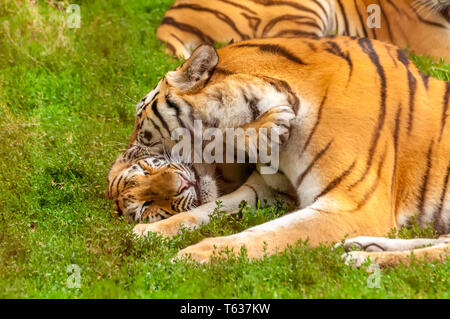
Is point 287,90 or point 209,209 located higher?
point 287,90

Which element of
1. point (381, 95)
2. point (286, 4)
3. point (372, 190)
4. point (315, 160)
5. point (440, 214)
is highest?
point (286, 4)

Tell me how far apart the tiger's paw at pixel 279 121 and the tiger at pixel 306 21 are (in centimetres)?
249

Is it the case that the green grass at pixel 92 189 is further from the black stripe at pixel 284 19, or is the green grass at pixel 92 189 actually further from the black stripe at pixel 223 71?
the black stripe at pixel 284 19

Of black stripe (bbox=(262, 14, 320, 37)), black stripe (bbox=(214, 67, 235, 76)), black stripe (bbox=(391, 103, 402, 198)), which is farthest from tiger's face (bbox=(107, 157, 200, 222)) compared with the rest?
black stripe (bbox=(262, 14, 320, 37))

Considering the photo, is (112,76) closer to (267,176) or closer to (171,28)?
(171,28)

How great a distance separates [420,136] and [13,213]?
7.10ft

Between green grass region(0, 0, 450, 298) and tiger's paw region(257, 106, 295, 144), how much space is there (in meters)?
0.49

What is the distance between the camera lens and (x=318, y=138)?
3701 millimetres

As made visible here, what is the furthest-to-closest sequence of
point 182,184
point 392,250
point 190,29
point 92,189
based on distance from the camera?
point 190,29 → point 92,189 → point 182,184 → point 392,250

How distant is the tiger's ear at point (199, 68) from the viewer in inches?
154

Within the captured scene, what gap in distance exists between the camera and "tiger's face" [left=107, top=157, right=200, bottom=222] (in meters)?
4.01

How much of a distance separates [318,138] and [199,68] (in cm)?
72

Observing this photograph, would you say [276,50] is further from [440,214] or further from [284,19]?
[284,19]

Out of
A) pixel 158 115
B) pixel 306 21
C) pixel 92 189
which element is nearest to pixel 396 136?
pixel 158 115
